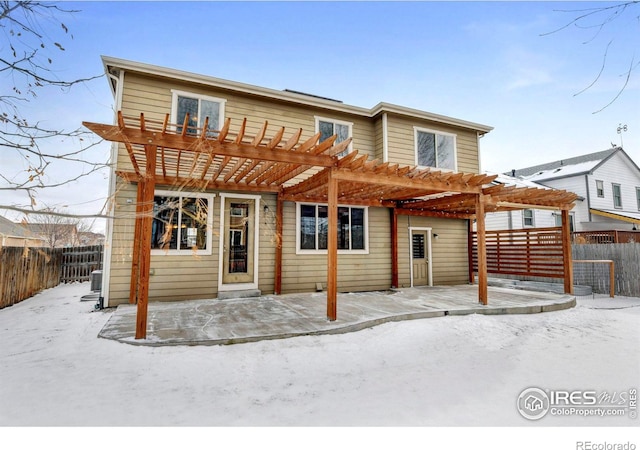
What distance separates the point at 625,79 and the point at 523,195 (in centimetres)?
518

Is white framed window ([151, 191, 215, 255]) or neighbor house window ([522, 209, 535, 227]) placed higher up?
neighbor house window ([522, 209, 535, 227])

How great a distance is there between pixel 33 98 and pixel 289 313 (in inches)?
169

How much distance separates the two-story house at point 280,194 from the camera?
194 inches

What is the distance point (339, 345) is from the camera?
403 centimetres

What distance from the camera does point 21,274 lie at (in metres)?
7.03

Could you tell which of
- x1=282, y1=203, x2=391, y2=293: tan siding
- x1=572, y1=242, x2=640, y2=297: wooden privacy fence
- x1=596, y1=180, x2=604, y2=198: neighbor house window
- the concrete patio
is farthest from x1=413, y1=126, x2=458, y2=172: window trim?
x1=596, y1=180, x2=604, y2=198: neighbor house window

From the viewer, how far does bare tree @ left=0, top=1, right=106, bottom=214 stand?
2.41 metres

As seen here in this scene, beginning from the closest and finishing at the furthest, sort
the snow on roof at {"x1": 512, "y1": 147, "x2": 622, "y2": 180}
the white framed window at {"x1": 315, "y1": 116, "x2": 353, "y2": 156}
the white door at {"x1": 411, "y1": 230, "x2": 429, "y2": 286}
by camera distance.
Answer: the white framed window at {"x1": 315, "y1": 116, "x2": 353, "y2": 156}, the white door at {"x1": 411, "y1": 230, "x2": 429, "y2": 286}, the snow on roof at {"x1": 512, "y1": 147, "x2": 622, "y2": 180}

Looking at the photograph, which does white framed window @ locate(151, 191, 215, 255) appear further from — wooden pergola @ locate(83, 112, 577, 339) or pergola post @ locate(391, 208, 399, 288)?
pergola post @ locate(391, 208, 399, 288)

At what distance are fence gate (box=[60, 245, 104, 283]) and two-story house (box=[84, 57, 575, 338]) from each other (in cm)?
512

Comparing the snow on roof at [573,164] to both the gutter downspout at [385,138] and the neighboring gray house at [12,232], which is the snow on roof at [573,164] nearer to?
the gutter downspout at [385,138]

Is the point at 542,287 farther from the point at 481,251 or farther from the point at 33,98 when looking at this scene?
the point at 33,98

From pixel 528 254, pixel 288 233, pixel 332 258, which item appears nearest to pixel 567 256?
pixel 528 254
